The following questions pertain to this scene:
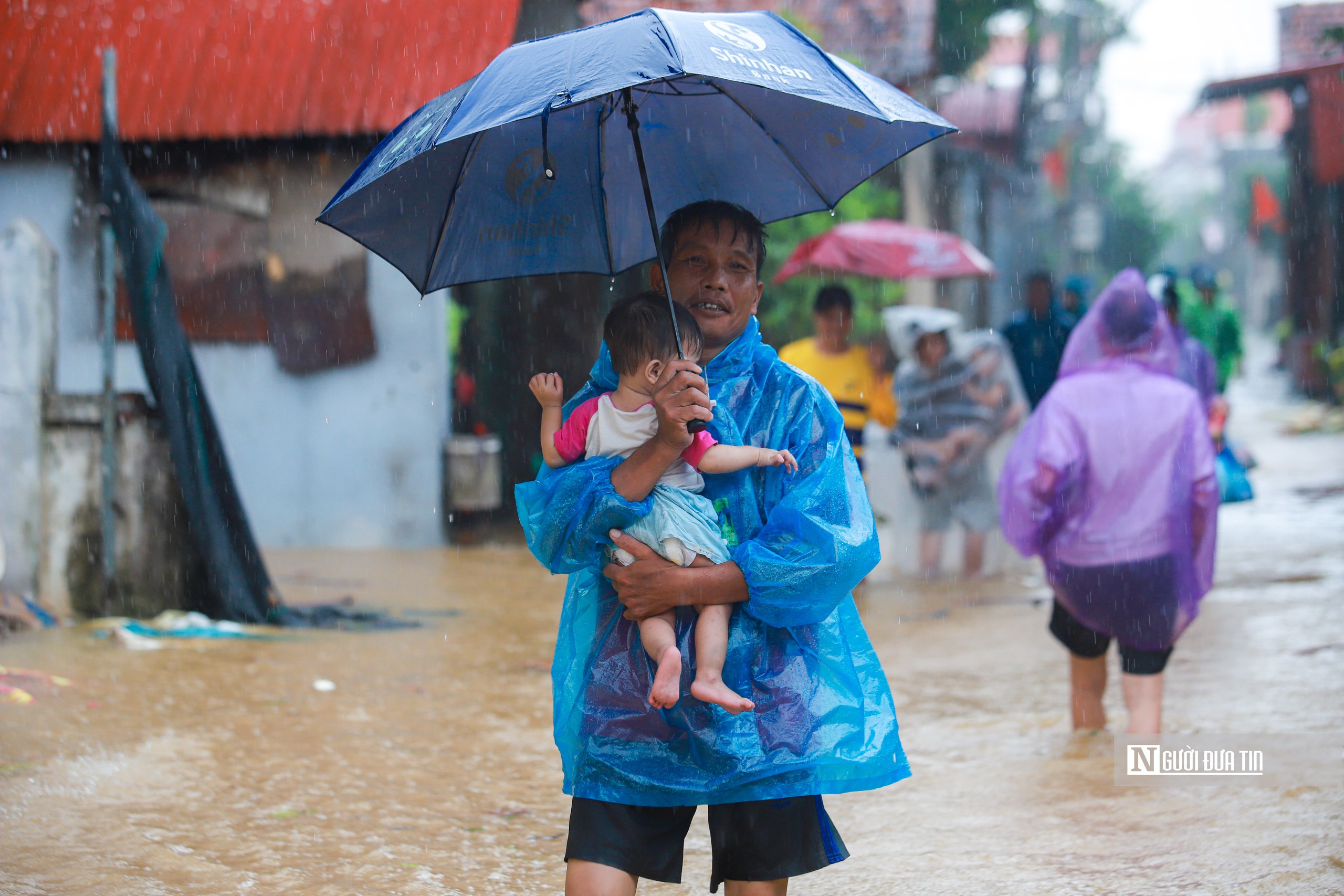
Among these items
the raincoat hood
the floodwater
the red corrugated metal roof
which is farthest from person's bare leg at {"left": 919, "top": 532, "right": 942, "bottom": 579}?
the red corrugated metal roof

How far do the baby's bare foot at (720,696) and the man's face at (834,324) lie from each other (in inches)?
209

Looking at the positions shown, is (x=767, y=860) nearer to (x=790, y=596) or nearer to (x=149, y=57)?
(x=790, y=596)

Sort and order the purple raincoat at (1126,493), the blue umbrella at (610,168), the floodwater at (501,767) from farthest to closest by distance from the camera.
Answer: the purple raincoat at (1126,493) < the floodwater at (501,767) < the blue umbrella at (610,168)

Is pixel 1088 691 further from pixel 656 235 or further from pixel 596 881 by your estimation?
pixel 656 235

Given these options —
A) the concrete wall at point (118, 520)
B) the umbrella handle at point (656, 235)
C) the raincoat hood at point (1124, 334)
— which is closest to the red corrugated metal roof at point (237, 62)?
the concrete wall at point (118, 520)

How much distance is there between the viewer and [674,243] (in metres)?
2.65

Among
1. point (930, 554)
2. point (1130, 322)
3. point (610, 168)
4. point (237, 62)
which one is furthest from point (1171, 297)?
point (237, 62)

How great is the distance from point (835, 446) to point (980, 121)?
26.4m

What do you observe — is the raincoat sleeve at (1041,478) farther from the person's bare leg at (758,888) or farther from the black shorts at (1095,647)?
the person's bare leg at (758,888)

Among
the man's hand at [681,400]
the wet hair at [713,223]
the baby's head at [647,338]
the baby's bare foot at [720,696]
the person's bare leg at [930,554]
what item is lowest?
the person's bare leg at [930,554]

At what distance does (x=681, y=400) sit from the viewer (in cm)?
235

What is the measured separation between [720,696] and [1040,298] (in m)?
7.79

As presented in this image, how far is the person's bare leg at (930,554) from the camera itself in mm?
9078

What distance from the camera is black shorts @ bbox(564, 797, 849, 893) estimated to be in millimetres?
2475
